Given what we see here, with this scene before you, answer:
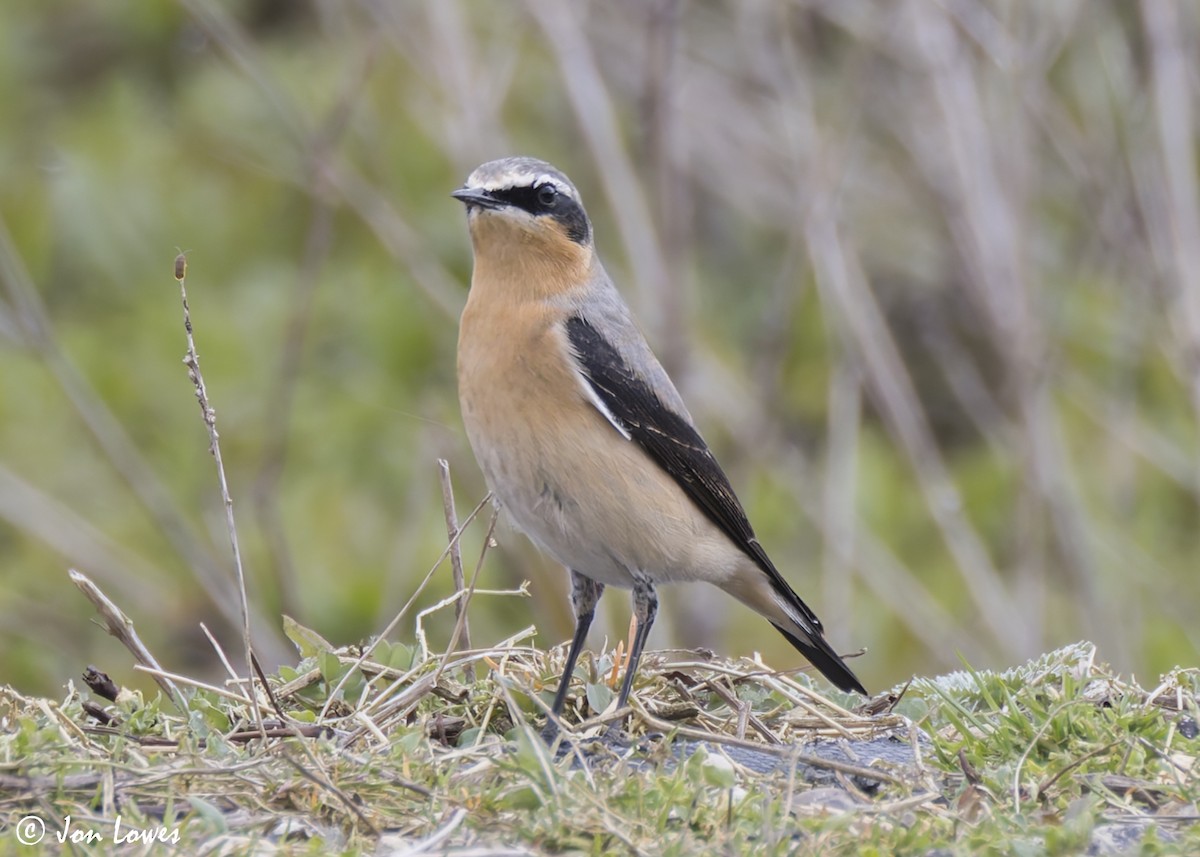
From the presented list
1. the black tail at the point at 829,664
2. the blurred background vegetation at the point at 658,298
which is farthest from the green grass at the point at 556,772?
the blurred background vegetation at the point at 658,298

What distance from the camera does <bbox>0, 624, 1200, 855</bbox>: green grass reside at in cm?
356

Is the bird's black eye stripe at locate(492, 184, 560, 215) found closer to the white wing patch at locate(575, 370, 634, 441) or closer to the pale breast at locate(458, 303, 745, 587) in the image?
the pale breast at locate(458, 303, 745, 587)

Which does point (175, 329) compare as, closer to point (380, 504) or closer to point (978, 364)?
point (380, 504)

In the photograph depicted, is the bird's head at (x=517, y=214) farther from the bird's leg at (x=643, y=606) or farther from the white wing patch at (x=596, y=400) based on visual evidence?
the bird's leg at (x=643, y=606)

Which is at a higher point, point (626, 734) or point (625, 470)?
point (625, 470)

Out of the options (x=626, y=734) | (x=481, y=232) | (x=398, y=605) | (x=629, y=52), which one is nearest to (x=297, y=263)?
(x=629, y=52)

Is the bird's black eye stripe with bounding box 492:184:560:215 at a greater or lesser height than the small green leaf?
greater

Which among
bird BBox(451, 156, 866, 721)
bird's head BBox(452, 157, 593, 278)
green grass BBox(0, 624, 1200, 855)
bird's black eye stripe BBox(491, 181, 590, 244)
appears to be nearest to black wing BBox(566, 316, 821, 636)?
bird BBox(451, 156, 866, 721)

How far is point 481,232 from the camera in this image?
18.6 feet

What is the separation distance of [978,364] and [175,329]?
5.63 meters

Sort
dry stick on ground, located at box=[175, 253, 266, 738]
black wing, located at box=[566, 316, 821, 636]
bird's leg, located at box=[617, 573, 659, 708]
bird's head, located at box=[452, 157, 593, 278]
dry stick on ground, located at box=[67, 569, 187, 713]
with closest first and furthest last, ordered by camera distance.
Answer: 1. dry stick on ground, located at box=[175, 253, 266, 738]
2. dry stick on ground, located at box=[67, 569, 187, 713]
3. bird's leg, located at box=[617, 573, 659, 708]
4. black wing, located at box=[566, 316, 821, 636]
5. bird's head, located at box=[452, 157, 593, 278]

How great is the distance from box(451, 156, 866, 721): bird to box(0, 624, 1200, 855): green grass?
2.04 feet

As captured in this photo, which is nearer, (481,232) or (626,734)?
(626,734)

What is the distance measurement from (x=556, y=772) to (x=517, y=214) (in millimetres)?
2526
